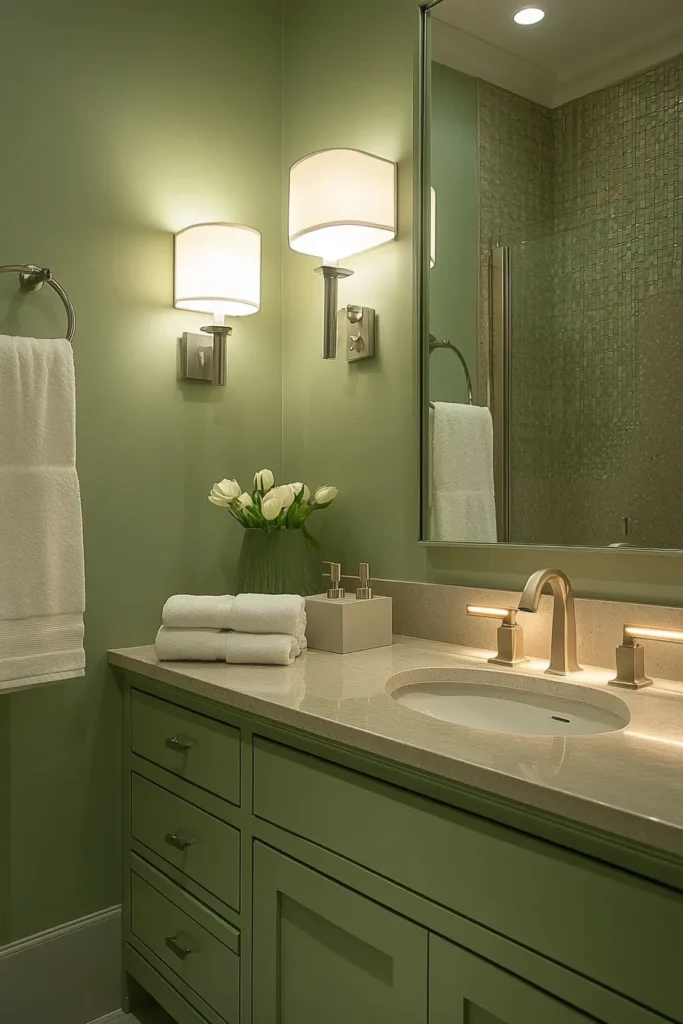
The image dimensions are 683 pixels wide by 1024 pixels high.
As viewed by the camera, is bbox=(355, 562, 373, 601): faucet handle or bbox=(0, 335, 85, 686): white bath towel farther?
bbox=(355, 562, 373, 601): faucet handle

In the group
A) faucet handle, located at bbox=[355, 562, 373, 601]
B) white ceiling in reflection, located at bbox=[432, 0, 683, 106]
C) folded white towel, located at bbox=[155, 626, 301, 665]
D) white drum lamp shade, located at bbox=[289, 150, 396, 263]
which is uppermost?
white ceiling in reflection, located at bbox=[432, 0, 683, 106]

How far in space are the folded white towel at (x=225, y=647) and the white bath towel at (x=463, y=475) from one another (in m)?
0.40

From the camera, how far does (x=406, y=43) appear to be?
1682mm

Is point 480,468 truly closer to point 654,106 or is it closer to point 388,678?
point 388,678

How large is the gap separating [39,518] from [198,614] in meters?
0.34

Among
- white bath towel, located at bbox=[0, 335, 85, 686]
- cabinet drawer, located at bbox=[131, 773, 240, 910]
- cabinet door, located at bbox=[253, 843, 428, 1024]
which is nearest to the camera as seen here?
cabinet door, located at bbox=[253, 843, 428, 1024]

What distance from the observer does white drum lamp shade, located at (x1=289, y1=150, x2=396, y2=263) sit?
161 cm

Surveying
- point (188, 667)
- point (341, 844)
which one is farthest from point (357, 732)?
point (188, 667)

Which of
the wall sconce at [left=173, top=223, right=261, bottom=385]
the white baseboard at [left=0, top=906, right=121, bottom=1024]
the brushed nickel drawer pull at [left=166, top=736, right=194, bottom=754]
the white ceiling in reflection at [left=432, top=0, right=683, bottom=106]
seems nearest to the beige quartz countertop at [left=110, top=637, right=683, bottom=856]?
the brushed nickel drawer pull at [left=166, top=736, right=194, bottom=754]

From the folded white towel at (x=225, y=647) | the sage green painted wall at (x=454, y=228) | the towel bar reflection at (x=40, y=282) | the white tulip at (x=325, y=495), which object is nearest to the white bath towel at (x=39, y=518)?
the towel bar reflection at (x=40, y=282)

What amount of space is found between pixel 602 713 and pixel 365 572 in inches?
22.2

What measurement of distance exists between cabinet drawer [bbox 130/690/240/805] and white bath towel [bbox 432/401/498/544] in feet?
1.94

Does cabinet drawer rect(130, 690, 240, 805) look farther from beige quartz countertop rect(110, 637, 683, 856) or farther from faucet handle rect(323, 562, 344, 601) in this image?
faucet handle rect(323, 562, 344, 601)

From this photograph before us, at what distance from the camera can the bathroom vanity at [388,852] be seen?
2.54 ft
